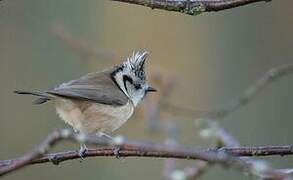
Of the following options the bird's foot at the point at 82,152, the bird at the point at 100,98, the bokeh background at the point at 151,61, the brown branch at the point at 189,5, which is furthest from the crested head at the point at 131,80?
the bokeh background at the point at 151,61

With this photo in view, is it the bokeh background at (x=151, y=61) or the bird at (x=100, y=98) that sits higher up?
the bokeh background at (x=151, y=61)

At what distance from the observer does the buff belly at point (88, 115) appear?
3412 millimetres

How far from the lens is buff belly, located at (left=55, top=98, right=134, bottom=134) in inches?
134

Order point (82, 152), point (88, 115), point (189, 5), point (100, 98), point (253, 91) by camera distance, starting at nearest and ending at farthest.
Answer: point (189, 5)
point (82, 152)
point (88, 115)
point (100, 98)
point (253, 91)

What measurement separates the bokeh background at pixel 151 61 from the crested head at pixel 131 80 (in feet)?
8.55

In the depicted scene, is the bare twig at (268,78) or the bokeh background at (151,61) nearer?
the bare twig at (268,78)

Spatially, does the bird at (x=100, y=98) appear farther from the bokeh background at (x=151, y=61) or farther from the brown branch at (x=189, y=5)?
the bokeh background at (x=151, y=61)

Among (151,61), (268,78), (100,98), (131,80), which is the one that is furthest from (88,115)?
(151,61)

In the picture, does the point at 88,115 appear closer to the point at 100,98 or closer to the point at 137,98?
the point at 100,98

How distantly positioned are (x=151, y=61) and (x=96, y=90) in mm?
4126

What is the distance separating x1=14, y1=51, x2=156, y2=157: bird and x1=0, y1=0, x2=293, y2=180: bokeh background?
269 cm

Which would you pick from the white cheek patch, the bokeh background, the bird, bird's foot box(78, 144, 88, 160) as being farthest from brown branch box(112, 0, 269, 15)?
the bokeh background

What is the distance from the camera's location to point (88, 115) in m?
3.45

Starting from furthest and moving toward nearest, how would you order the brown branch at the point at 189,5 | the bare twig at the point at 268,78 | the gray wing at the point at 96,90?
the bare twig at the point at 268,78
the gray wing at the point at 96,90
the brown branch at the point at 189,5
